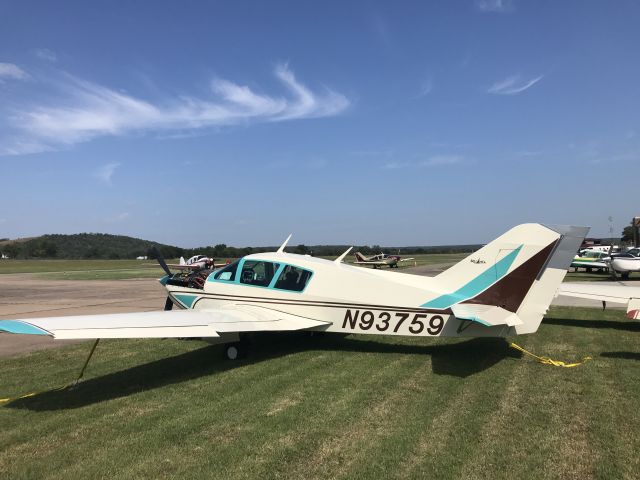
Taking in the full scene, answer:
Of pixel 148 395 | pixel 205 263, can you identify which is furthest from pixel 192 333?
pixel 205 263

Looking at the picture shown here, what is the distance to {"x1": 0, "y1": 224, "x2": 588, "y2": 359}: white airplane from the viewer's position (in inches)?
266

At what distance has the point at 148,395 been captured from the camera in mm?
6145

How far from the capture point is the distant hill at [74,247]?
124625 mm

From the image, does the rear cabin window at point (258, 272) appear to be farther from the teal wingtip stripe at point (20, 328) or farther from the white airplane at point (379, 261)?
the white airplane at point (379, 261)

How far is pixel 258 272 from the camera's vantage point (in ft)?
29.1

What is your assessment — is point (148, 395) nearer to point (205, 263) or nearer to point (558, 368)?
point (558, 368)

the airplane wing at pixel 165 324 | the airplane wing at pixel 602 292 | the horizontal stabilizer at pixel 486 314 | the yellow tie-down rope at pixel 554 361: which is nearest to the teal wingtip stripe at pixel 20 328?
the airplane wing at pixel 165 324

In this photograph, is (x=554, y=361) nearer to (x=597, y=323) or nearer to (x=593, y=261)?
(x=597, y=323)

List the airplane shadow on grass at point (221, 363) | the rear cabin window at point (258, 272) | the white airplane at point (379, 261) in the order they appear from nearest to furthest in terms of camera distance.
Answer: the airplane shadow on grass at point (221, 363) → the rear cabin window at point (258, 272) → the white airplane at point (379, 261)

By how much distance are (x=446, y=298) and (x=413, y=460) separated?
3631mm

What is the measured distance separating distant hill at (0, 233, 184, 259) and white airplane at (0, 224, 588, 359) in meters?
127

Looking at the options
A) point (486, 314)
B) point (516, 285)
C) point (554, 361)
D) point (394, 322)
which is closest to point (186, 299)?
point (394, 322)

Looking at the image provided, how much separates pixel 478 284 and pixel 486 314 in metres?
0.70

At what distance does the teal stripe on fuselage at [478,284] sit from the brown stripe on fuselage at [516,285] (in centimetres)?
10
